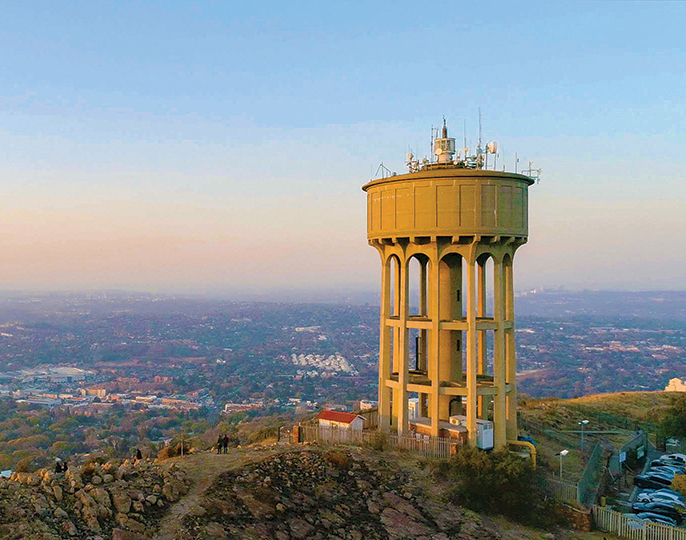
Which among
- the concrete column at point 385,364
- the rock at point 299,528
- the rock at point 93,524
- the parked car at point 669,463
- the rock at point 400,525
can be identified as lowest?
the parked car at point 669,463

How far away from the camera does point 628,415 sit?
138ft

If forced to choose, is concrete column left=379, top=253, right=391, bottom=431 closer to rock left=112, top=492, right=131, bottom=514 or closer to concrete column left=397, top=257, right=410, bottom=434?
concrete column left=397, top=257, right=410, bottom=434

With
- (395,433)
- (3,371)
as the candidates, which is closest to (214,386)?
(3,371)

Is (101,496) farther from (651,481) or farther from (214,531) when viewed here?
(651,481)

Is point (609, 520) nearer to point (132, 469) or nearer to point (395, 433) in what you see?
point (395, 433)

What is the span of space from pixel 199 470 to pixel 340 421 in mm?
7203

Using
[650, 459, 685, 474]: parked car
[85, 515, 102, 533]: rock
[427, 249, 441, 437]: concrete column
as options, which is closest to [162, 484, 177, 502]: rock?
[85, 515, 102, 533]: rock

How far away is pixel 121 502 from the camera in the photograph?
16.9 m

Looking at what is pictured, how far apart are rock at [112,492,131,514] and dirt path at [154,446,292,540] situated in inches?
38.5

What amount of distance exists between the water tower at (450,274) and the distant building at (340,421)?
1428mm

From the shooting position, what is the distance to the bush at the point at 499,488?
2111 centimetres

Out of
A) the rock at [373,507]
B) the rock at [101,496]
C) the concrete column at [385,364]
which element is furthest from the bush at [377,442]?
the rock at [101,496]

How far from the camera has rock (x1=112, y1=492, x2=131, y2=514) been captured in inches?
655

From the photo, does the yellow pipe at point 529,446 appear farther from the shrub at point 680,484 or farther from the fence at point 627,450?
the shrub at point 680,484
